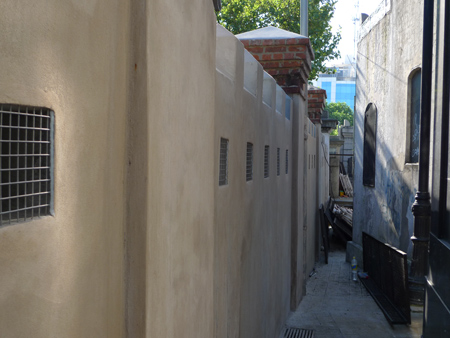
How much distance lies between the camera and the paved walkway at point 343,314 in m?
8.78

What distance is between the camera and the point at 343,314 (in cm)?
987

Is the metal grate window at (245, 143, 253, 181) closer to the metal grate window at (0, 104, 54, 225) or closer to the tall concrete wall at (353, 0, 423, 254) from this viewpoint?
the metal grate window at (0, 104, 54, 225)

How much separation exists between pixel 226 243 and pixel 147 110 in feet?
8.21

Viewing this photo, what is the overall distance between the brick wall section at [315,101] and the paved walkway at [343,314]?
191 inches

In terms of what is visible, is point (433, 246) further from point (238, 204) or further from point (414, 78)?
point (414, 78)

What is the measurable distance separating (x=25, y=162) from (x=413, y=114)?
33.6ft

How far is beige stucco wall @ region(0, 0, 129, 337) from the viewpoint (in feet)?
5.13

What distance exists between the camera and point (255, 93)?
6250 mm

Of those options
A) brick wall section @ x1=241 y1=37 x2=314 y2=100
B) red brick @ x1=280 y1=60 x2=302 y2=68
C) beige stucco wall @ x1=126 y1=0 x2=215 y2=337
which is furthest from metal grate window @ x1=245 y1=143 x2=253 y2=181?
red brick @ x1=280 y1=60 x2=302 y2=68

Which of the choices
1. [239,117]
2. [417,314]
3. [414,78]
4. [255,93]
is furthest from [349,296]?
[239,117]

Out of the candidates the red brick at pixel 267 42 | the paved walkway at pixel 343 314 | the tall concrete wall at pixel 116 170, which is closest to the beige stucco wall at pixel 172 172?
the tall concrete wall at pixel 116 170

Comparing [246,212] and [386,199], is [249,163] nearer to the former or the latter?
[246,212]

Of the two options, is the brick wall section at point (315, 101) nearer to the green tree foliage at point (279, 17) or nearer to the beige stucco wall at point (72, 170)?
the green tree foliage at point (279, 17)

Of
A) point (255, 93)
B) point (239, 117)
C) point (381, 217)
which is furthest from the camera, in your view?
point (381, 217)
